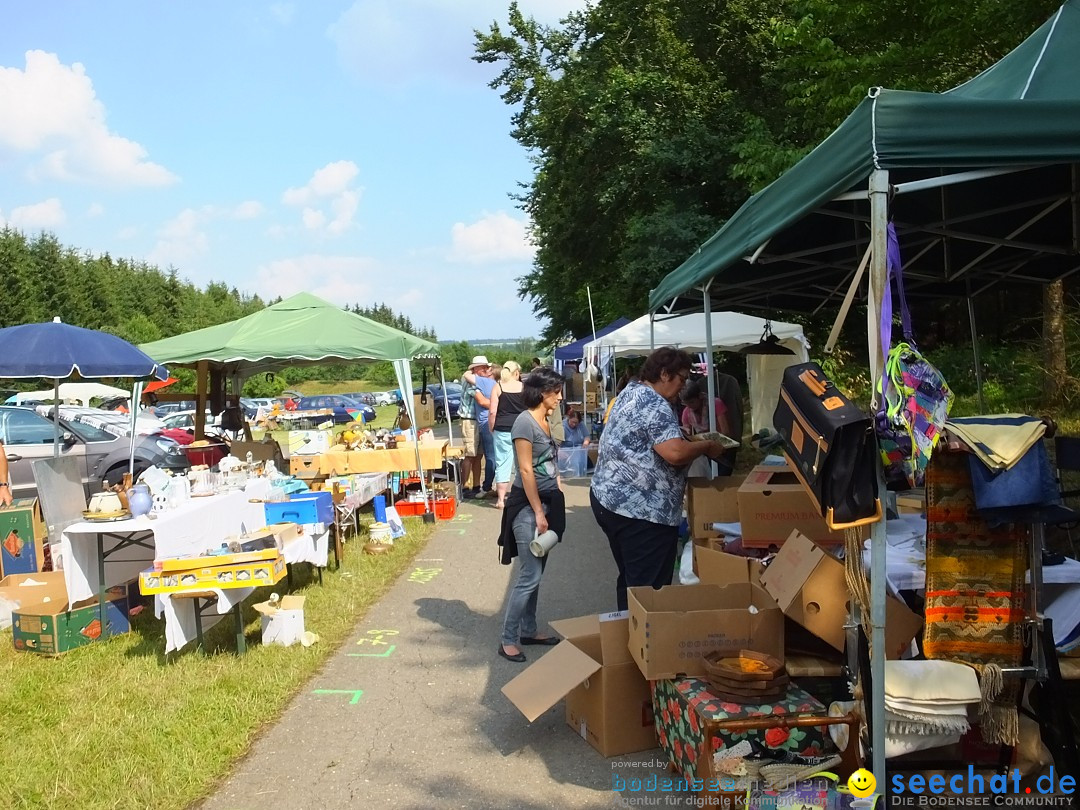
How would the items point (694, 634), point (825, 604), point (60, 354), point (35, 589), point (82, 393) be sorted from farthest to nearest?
point (82, 393), point (60, 354), point (35, 589), point (694, 634), point (825, 604)

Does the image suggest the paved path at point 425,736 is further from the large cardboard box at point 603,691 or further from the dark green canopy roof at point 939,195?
the dark green canopy roof at point 939,195

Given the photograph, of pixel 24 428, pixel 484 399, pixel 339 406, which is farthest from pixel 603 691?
pixel 339 406

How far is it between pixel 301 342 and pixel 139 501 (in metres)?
4.22

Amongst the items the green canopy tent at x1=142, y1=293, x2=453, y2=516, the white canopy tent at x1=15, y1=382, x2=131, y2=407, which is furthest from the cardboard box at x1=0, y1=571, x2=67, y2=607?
the white canopy tent at x1=15, y1=382, x2=131, y2=407

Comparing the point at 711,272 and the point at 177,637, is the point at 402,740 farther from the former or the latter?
the point at 711,272

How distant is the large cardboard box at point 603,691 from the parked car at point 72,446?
987 centimetres

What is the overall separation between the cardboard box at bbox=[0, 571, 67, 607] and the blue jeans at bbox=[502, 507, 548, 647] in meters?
3.31

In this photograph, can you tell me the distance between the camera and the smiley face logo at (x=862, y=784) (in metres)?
2.66

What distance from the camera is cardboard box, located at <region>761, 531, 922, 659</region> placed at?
317 cm

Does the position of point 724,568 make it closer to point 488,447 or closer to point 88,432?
point 488,447

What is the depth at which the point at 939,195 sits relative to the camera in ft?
15.2

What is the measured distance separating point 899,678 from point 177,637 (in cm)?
400

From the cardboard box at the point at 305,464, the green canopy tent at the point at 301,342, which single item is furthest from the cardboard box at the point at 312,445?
the green canopy tent at the point at 301,342

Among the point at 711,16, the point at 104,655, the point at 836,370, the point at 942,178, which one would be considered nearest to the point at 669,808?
the point at 942,178
